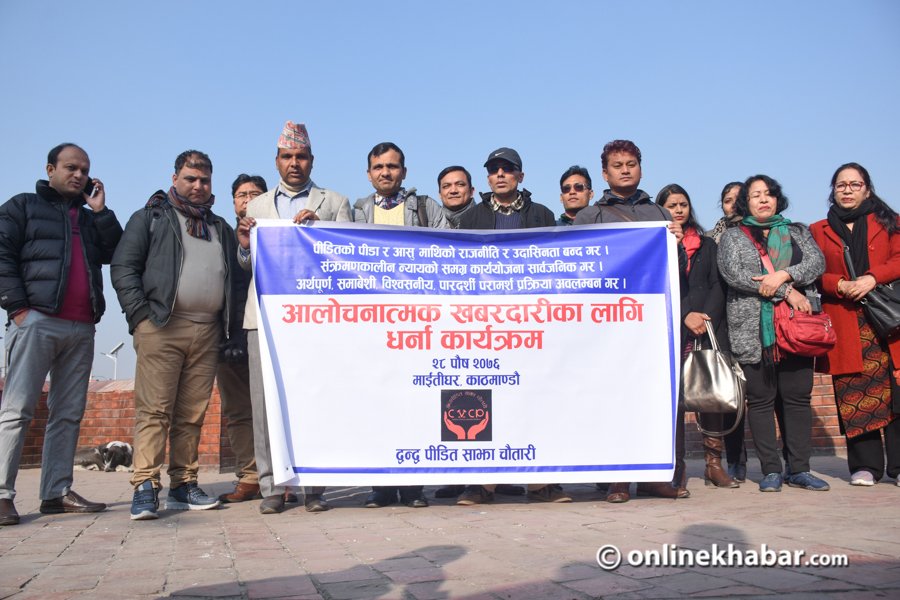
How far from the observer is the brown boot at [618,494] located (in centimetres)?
493

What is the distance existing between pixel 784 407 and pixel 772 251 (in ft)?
3.66

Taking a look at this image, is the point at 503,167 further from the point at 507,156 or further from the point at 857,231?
the point at 857,231

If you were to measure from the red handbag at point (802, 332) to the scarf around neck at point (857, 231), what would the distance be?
606 millimetres

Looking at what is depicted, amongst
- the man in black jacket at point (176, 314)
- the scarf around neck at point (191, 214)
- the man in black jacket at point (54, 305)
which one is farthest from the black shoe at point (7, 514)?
the scarf around neck at point (191, 214)

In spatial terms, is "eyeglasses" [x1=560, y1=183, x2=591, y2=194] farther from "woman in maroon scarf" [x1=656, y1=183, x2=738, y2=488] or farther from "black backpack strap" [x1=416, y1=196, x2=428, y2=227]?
"black backpack strap" [x1=416, y1=196, x2=428, y2=227]

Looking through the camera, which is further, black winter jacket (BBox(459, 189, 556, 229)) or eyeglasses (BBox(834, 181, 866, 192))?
eyeglasses (BBox(834, 181, 866, 192))

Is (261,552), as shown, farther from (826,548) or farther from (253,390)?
(826,548)

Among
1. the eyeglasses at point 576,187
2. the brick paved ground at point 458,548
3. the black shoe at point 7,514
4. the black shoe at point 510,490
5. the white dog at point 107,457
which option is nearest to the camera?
the brick paved ground at point 458,548

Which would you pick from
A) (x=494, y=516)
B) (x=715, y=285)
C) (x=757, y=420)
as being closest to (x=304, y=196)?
(x=494, y=516)

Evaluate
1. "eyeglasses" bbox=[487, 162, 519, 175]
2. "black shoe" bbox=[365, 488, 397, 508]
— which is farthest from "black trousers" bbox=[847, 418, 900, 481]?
"black shoe" bbox=[365, 488, 397, 508]

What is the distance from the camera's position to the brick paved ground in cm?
272

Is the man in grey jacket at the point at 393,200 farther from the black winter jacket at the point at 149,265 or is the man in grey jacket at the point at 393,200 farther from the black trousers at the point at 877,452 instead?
the black trousers at the point at 877,452

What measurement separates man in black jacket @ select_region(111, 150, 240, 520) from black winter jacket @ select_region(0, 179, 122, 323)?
0.34m

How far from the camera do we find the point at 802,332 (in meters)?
5.16
